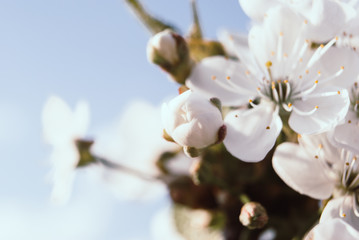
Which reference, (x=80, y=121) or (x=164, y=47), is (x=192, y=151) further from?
(x=80, y=121)

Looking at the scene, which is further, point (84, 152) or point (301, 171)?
point (84, 152)

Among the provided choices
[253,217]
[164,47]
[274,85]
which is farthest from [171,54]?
[253,217]

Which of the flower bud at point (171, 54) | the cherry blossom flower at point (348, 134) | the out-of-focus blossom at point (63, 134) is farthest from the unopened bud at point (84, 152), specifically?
the cherry blossom flower at point (348, 134)

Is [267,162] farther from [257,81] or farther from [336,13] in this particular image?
[336,13]

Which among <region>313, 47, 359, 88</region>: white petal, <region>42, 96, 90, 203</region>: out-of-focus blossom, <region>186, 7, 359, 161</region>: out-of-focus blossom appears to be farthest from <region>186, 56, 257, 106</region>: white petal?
<region>42, 96, 90, 203</region>: out-of-focus blossom

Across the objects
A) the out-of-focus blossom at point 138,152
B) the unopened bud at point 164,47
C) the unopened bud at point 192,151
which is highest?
the unopened bud at point 164,47

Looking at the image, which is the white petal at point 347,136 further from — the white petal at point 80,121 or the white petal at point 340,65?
the white petal at point 80,121
